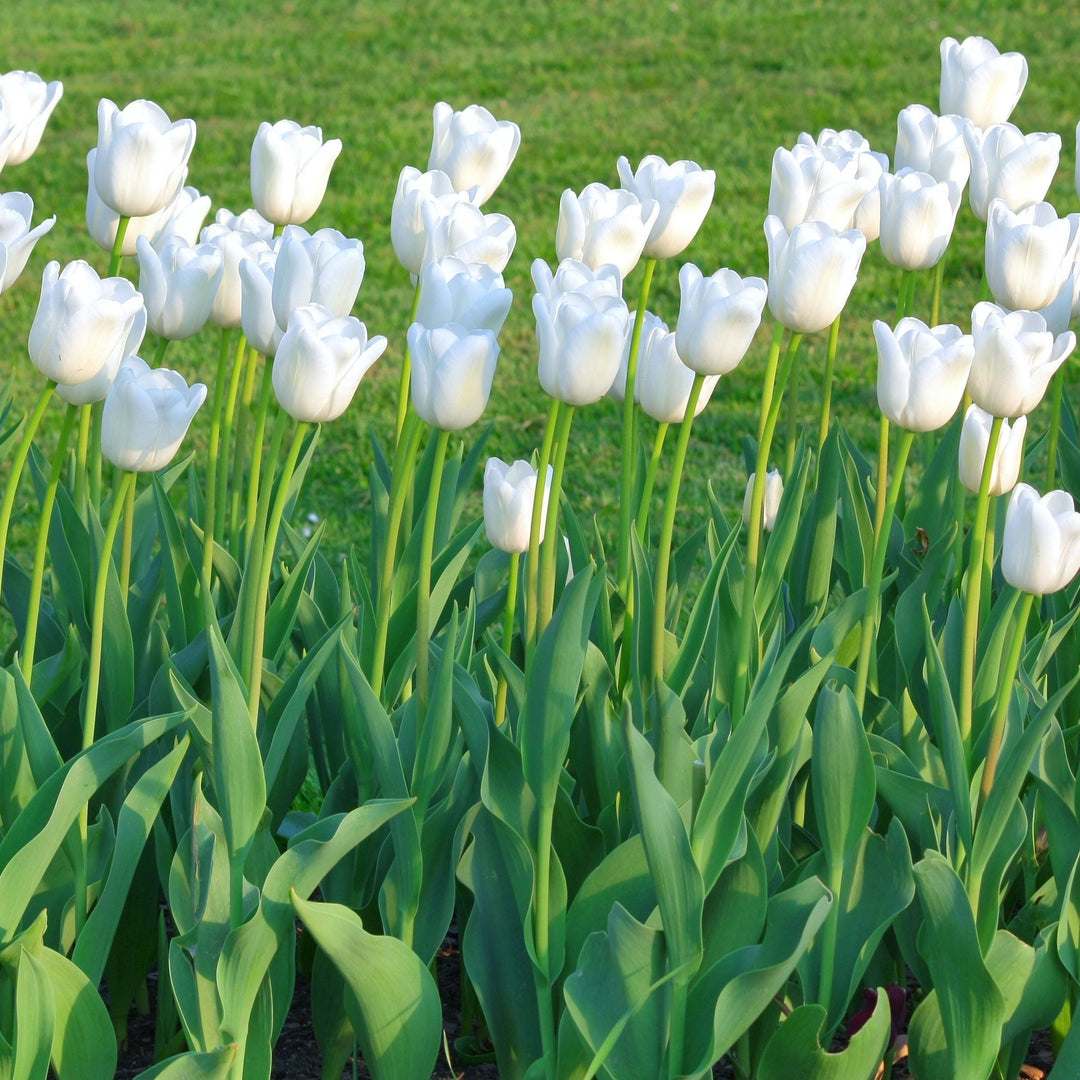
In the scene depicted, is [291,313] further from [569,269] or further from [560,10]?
[560,10]

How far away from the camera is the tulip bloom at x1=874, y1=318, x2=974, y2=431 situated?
1.54 m

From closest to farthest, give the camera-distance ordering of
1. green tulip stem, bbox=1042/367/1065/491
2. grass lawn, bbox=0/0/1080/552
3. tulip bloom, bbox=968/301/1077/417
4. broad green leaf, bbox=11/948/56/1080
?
broad green leaf, bbox=11/948/56/1080 → tulip bloom, bbox=968/301/1077/417 → green tulip stem, bbox=1042/367/1065/491 → grass lawn, bbox=0/0/1080/552

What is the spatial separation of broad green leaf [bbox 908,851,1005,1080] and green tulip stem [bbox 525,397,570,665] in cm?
47

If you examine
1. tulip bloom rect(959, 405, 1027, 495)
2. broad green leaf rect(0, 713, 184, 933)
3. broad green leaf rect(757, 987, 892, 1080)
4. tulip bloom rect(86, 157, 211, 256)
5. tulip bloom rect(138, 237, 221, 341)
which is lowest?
broad green leaf rect(757, 987, 892, 1080)

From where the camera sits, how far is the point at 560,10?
1067 cm

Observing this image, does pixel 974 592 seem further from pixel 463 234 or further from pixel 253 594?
pixel 253 594

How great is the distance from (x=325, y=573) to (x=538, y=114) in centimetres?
667

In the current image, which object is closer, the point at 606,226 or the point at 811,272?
the point at 811,272

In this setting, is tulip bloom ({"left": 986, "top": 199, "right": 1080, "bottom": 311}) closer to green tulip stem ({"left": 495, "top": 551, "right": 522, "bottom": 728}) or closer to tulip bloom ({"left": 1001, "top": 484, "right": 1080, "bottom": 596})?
tulip bloom ({"left": 1001, "top": 484, "right": 1080, "bottom": 596})

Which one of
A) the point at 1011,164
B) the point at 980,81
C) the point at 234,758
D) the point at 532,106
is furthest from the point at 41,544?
the point at 532,106

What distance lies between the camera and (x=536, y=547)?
5.30 feet

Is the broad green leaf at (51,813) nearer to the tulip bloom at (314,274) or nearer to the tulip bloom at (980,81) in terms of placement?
the tulip bloom at (314,274)

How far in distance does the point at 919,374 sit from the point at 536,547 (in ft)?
1.42

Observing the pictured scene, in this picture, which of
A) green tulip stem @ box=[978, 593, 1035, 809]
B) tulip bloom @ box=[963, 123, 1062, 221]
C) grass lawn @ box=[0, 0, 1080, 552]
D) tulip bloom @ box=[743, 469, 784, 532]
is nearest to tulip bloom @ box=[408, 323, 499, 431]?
green tulip stem @ box=[978, 593, 1035, 809]
